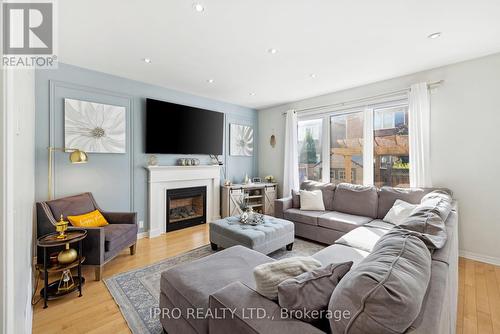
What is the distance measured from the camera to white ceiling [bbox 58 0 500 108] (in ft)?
5.99

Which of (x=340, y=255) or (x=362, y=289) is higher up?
(x=362, y=289)

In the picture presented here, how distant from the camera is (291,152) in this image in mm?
4742

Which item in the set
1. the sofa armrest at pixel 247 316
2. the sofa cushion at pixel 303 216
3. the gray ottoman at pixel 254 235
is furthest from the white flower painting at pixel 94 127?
the sofa armrest at pixel 247 316

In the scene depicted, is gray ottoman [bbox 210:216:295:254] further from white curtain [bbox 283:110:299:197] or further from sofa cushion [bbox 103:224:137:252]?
white curtain [bbox 283:110:299:197]

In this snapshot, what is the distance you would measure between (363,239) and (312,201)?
1389 millimetres

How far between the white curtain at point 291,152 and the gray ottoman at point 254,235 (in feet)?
5.95

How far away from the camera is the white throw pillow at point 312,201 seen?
3646 mm

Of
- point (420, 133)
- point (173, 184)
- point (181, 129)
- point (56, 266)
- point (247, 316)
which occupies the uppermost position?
point (181, 129)

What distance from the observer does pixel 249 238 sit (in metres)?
2.50

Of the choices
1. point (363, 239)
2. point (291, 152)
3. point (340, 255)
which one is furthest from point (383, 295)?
point (291, 152)

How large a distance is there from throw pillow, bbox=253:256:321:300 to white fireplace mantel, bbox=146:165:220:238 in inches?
119

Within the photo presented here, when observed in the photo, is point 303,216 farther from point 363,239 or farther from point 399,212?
point 399,212

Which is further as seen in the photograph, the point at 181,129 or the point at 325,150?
the point at 325,150

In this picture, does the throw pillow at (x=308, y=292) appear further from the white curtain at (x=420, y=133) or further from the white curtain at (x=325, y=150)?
the white curtain at (x=325, y=150)
